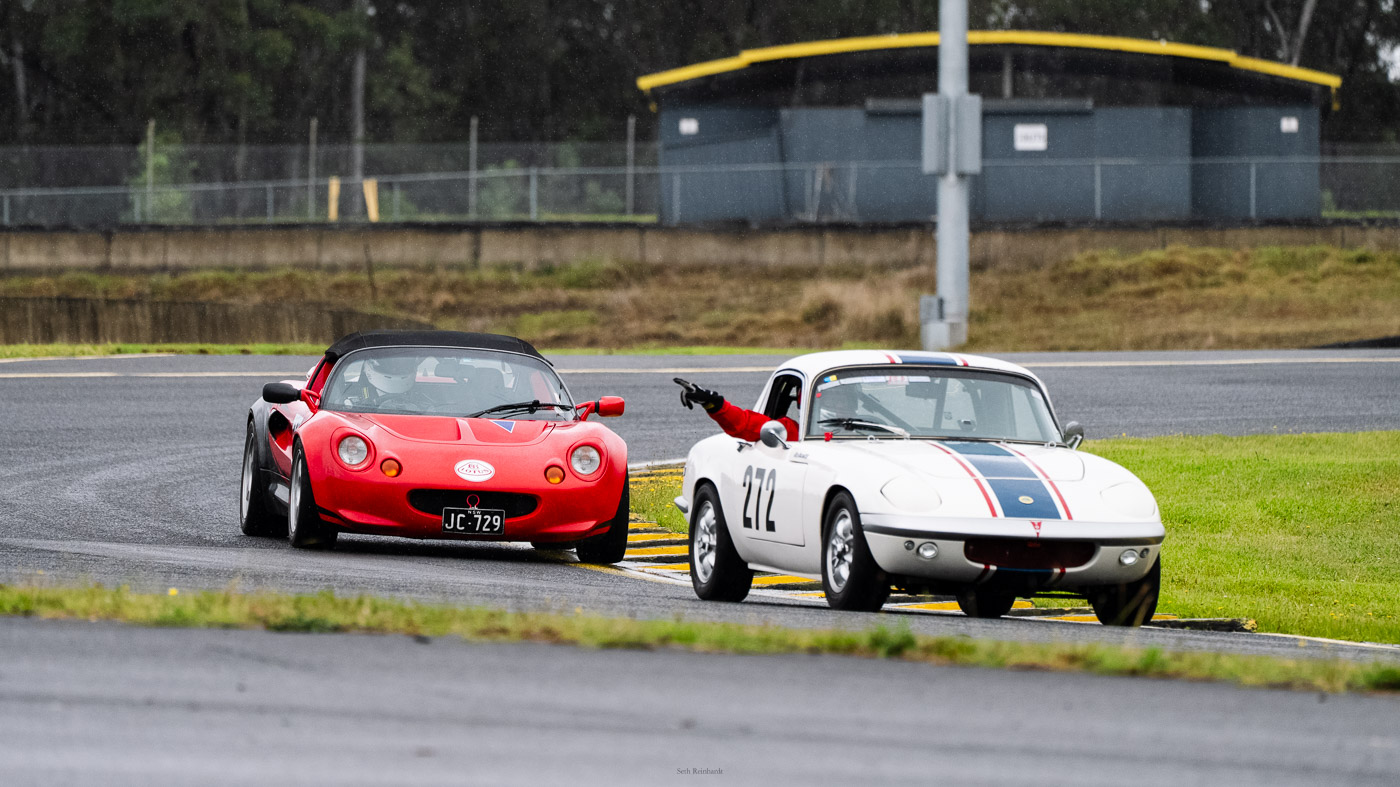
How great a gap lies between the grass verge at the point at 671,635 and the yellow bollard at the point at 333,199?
37.8m

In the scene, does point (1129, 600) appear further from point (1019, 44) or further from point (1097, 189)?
point (1019, 44)

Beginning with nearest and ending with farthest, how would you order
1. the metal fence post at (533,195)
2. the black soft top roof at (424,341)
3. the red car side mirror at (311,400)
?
the red car side mirror at (311,400), the black soft top roof at (424,341), the metal fence post at (533,195)

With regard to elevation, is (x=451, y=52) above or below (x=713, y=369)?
above

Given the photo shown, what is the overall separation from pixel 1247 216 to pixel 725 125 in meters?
12.3

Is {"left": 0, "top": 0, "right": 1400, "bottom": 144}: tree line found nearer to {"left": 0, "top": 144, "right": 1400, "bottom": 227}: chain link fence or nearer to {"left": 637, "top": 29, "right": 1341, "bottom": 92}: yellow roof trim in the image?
{"left": 0, "top": 144, "right": 1400, "bottom": 227}: chain link fence

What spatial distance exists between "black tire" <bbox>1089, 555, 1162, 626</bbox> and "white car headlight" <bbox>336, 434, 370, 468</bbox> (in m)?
4.24

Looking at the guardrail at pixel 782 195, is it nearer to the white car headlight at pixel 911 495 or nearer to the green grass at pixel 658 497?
the green grass at pixel 658 497

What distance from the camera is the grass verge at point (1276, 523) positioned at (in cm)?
1096

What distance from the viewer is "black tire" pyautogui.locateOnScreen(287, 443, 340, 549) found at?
35.9 feet

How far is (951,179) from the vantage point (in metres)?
29.7

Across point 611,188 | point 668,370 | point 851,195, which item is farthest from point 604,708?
point 611,188

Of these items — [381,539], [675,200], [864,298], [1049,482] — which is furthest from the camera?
[675,200]

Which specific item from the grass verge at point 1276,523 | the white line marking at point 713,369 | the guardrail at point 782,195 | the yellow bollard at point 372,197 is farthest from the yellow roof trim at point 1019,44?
the grass verge at point 1276,523

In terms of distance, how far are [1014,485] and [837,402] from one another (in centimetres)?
145
